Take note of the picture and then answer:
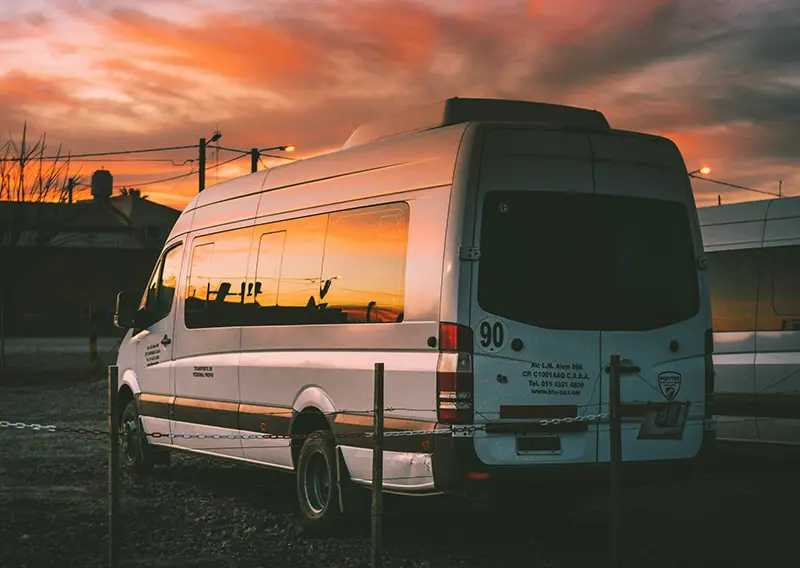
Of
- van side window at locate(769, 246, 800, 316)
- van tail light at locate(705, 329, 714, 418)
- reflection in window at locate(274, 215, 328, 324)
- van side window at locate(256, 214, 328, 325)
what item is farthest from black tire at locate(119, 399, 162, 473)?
van side window at locate(769, 246, 800, 316)

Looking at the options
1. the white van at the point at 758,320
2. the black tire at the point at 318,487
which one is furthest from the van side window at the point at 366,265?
the white van at the point at 758,320

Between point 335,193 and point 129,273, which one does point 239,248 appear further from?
point 129,273

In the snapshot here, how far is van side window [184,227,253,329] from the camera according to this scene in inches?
455

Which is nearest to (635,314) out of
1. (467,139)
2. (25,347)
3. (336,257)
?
(467,139)

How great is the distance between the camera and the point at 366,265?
9602 millimetres

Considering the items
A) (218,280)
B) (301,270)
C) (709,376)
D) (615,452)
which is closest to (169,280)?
(218,280)

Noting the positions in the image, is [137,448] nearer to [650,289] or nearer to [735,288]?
[735,288]

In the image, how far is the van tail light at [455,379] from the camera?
27.7 ft

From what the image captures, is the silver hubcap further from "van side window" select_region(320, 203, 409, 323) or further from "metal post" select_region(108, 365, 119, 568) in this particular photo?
"metal post" select_region(108, 365, 119, 568)

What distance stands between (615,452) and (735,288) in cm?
601

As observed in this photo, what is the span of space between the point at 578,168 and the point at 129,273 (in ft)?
226

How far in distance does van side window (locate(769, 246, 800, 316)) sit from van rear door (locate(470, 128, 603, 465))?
4.48 metres

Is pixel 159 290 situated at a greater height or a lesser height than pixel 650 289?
greater

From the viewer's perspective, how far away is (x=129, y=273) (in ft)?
249
